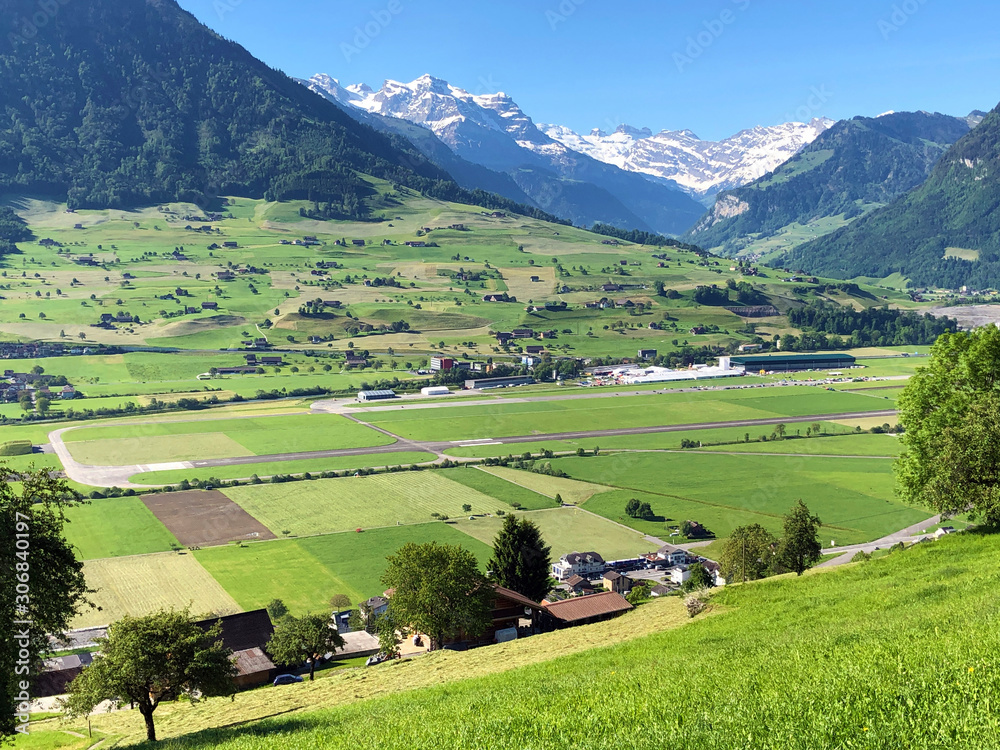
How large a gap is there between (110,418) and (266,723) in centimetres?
12905

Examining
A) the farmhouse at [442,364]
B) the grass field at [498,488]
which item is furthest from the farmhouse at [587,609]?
the farmhouse at [442,364]

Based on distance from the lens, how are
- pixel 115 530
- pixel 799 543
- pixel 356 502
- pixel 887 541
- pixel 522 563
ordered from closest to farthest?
1. pixel 799 543
2. pixel 522 563
3. pixel 887 541
4. pixel 115 530
5. pixel 356 502

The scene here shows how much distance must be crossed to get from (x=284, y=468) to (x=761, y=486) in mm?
61439

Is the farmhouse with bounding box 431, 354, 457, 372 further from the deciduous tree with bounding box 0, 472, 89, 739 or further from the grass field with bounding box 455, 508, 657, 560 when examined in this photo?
the deciduous tree with bounding box 0, 472, 89, 739

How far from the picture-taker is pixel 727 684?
1463cm

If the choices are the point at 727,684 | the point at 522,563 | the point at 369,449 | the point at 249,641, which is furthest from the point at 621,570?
the point at 727,684

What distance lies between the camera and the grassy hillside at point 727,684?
11172mm

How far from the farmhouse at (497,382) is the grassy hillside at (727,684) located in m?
141

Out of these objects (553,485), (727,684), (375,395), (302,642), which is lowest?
(302,642)

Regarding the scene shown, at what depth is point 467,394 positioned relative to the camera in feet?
548

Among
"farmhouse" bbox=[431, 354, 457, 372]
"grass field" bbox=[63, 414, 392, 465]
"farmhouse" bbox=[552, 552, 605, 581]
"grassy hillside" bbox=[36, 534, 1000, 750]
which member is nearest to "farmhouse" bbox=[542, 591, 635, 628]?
"farmhouse" bbox=[552, 552, 605, 581]

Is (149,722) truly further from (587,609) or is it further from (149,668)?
(587,609)

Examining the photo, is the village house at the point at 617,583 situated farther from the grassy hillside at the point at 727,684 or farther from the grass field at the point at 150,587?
the grassy hillside at the point at 727,684

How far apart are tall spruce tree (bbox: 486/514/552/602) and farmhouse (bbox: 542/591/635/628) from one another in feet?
14.7
